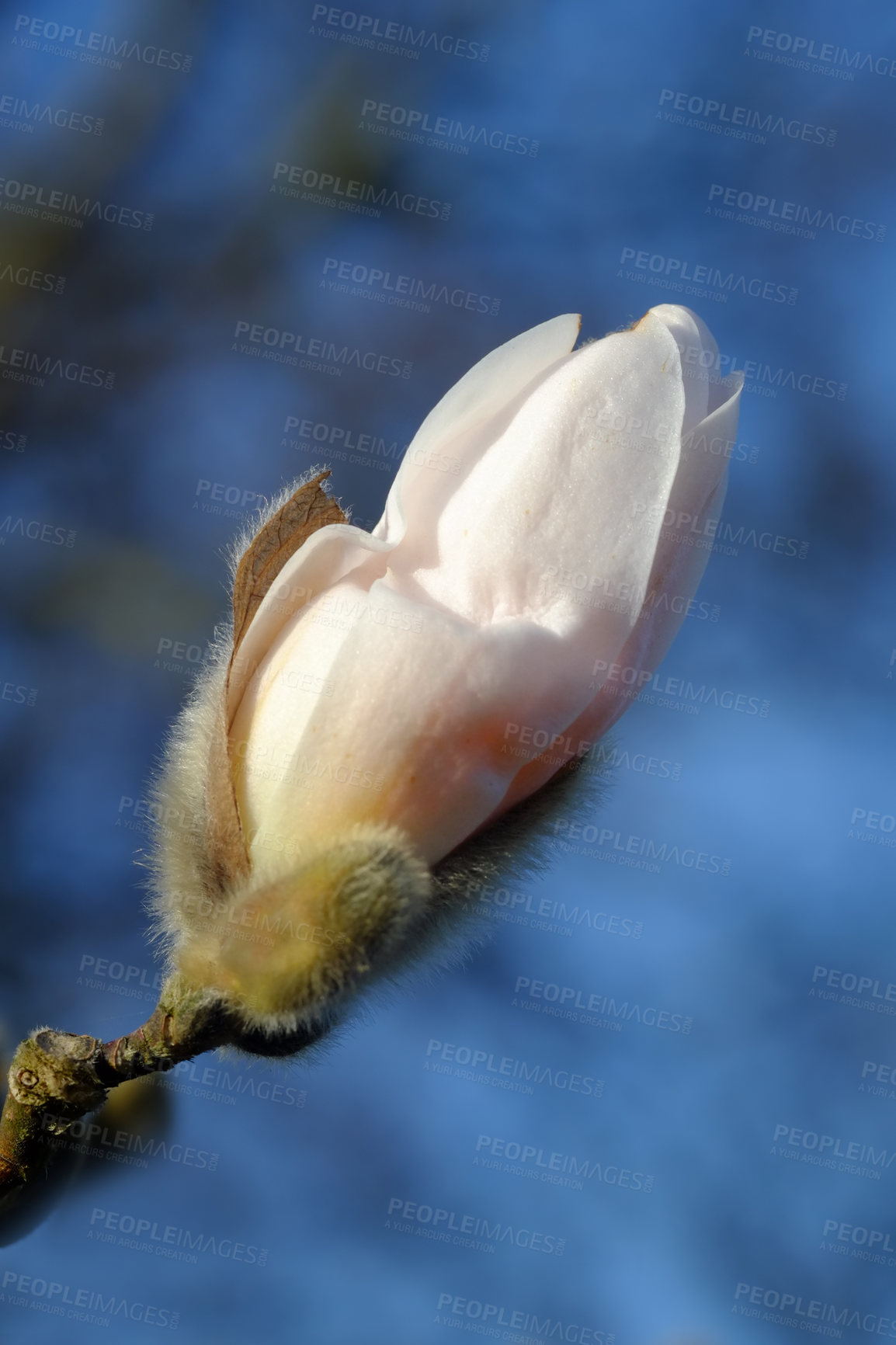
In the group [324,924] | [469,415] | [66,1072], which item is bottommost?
[66,1072]

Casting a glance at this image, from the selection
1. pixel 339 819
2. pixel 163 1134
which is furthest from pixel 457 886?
pixel 163 1134

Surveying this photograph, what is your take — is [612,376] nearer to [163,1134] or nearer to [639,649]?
[639,649]

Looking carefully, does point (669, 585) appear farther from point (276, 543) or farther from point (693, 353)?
point (276, 543)

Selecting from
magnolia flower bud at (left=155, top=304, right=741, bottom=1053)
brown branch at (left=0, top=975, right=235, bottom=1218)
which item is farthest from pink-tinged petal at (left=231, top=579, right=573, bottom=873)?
brown branch at (left=0, top=975, right=235, bottom=1218)

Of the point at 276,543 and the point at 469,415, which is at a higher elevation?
the point at 469,415

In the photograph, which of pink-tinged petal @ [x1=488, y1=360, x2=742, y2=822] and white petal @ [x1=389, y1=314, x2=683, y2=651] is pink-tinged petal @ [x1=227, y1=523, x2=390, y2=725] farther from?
pink-tinged petal @ [x1=488, y1=360, x2=742, y2=822]

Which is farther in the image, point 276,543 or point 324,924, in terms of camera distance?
point 276,543

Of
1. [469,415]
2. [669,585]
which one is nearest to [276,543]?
[469,415]

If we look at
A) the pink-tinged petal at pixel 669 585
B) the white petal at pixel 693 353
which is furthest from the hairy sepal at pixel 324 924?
the white petal at pixel 693 353
